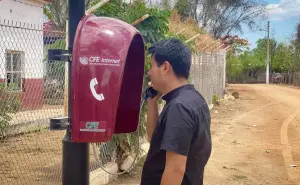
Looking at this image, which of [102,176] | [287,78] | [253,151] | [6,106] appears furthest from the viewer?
[287,78]

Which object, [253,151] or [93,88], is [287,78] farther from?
[93,88]

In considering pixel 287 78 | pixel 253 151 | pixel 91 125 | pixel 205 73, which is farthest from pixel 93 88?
pixel 287 78

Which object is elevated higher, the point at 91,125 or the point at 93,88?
the point at 93,88

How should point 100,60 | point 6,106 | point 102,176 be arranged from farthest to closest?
point 6,106
point 102,176
point 100,60

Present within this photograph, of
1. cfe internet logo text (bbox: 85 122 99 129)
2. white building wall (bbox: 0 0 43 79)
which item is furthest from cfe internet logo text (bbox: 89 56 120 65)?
white building wall (bbox: 0 0 43 79)

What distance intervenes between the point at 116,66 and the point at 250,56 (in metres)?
57.0

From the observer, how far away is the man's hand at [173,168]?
2236 millimetres

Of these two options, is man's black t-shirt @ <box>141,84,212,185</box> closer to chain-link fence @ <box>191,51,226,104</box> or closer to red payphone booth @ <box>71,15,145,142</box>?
red payphone booth @ <box>71,15,145,142</box>

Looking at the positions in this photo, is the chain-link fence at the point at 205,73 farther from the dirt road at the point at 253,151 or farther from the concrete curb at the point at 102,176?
the concrete curb at the point at 102,176

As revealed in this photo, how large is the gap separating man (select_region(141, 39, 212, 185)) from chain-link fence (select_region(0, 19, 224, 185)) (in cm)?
314

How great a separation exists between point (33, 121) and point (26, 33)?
2500 millimetres

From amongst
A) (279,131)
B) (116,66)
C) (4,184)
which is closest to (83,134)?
(116,66)

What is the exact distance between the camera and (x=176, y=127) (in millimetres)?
2227

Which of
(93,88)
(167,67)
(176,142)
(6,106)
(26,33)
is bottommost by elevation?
(6,106)
